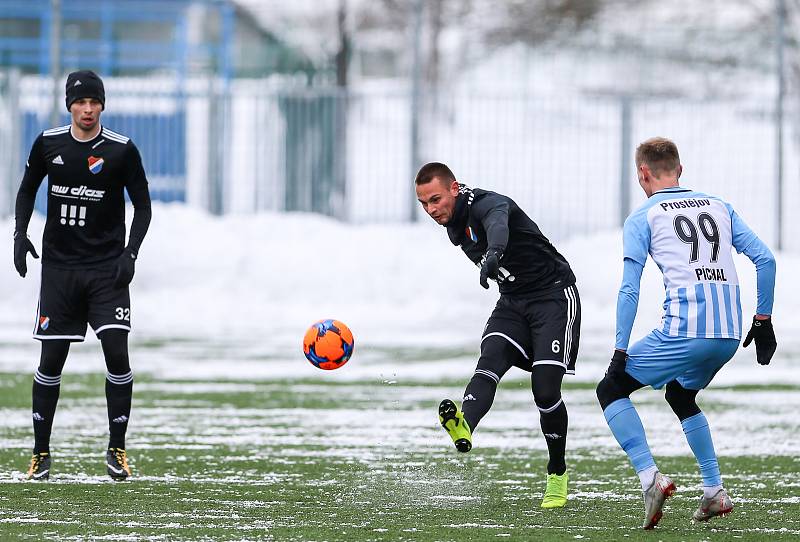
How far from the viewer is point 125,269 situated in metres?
8.30

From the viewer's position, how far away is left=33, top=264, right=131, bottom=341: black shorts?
8398 millimetres

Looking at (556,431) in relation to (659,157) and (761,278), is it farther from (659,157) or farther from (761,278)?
(659,157)

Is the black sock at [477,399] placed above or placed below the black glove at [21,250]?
below

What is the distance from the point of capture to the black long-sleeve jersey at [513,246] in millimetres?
7684

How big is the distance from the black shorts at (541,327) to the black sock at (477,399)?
0.96 ft

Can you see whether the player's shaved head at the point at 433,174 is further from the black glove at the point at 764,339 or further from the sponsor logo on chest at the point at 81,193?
the sponsor logo on chest at the point at 81,193

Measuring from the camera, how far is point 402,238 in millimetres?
22219

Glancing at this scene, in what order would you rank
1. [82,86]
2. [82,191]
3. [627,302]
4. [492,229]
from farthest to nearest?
[82,191], [82,86], [492,229], [627,302]

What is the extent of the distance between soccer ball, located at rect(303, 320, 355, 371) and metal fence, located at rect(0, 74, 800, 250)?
13.3m

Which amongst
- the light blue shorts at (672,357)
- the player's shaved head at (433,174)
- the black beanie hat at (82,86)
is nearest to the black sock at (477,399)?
the light blue shorts at (672,357)

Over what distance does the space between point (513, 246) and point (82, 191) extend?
243 centimetres

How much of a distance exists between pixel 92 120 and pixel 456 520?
311 cm

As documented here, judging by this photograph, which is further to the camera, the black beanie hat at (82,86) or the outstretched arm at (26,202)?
the outstretched arm at (26,202)

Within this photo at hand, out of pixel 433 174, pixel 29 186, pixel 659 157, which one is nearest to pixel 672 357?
pixel 659 157
